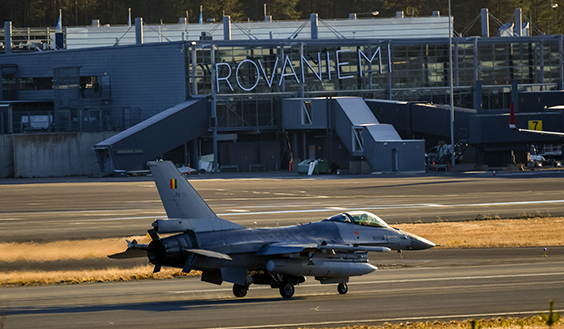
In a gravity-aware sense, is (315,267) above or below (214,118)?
below

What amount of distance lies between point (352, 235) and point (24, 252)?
1614cm

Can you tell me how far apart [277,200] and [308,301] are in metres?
33.7

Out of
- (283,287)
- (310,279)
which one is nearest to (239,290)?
(283,287)

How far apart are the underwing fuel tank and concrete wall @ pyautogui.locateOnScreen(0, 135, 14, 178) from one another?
72678 millimetres

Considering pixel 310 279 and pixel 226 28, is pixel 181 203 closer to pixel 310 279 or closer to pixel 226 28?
pixel 310 279

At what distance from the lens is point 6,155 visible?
8762 centimetres

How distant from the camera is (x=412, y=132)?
301 ft

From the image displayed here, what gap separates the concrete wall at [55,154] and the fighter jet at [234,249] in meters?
66.8

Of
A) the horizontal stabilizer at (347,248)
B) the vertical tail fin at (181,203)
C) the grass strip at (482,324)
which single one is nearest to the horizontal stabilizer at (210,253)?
the vertical tail fin at (181,203)

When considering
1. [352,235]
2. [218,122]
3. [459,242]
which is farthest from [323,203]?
[218,122]

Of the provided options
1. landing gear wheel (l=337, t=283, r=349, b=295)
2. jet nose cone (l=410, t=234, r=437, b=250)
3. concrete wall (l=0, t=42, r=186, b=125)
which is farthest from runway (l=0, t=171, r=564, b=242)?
landing gear wheel (l=337, t=283, r=349, b=295)

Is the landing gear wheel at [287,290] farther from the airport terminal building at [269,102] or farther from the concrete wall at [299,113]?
the concrete wall at [299,113]

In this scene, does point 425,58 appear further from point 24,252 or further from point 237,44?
point 24,252

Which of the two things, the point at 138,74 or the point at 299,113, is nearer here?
the point at 299,113
